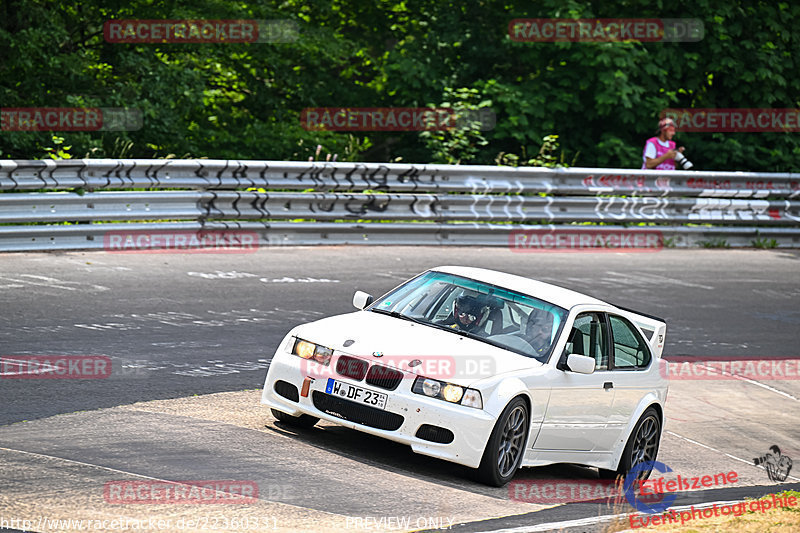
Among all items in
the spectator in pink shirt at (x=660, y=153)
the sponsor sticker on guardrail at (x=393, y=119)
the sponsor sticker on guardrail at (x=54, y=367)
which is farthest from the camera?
the sponsor sticker on guardrail at (x=393, y=119)

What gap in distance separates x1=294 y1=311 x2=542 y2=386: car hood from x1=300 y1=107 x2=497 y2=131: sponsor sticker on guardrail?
14676 mm

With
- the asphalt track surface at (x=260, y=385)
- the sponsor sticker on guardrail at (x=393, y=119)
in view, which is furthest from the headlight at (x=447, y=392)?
the sponsor sticker on guardrail at (x=393, y=119)

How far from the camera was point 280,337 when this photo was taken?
38.9 feet

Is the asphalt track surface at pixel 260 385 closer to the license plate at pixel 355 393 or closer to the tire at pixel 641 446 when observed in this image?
the tire at pixel 641 446

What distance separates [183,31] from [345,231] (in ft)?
18.5

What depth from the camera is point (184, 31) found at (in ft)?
70.2

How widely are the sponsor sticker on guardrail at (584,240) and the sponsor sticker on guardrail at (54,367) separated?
34.0ft

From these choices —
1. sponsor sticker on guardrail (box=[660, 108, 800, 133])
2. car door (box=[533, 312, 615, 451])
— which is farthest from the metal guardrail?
car door (box=[533, 312, 615, 451])

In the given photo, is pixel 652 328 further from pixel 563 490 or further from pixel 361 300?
pixel 361 300

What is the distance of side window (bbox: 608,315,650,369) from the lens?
927 cm

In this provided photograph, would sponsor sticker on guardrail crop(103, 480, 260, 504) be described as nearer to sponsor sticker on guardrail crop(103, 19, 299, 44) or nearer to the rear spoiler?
the rear spoiler

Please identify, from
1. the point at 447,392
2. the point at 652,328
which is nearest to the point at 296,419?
the point at 447,392

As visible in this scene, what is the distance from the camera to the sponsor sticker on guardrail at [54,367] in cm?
938

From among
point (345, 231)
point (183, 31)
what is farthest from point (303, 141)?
point (345, 231)
